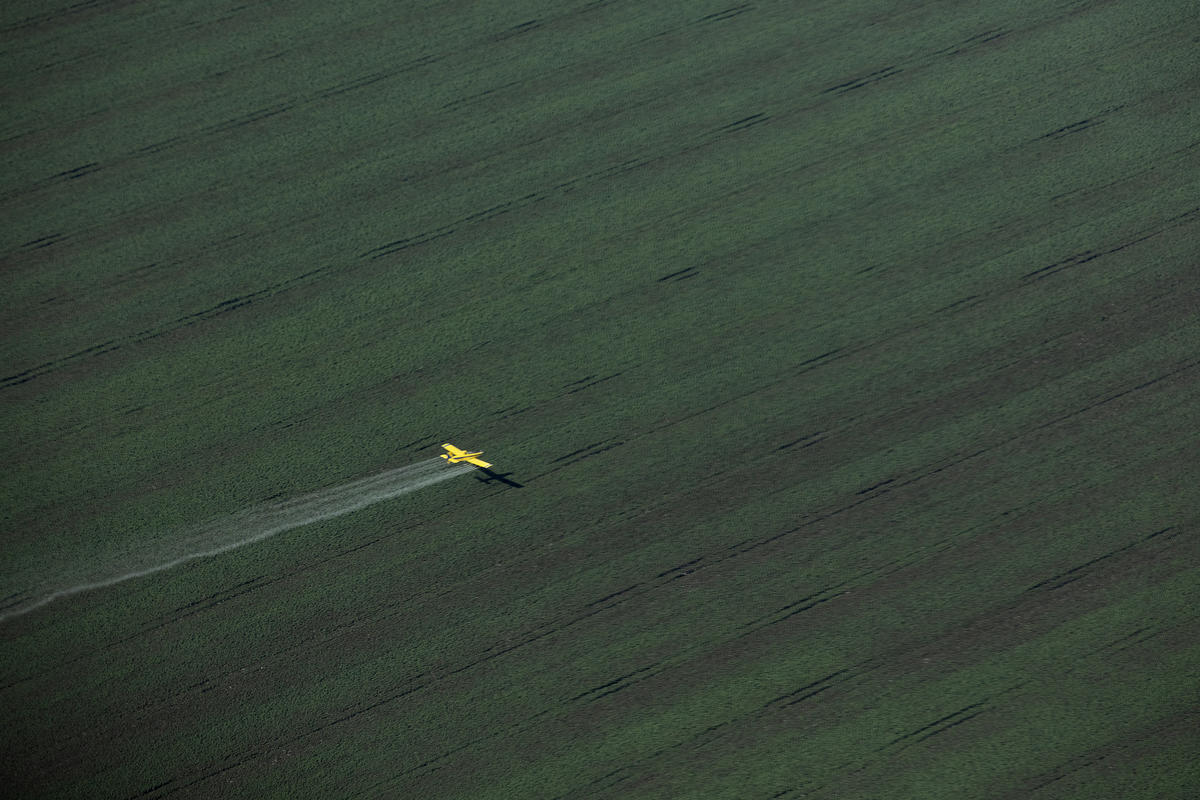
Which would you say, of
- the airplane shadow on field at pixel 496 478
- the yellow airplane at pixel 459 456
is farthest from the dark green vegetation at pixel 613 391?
the yellow airplane at pixel 459 456

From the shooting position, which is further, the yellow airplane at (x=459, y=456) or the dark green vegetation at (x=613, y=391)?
the yellow airplane at (x=459, y=456)

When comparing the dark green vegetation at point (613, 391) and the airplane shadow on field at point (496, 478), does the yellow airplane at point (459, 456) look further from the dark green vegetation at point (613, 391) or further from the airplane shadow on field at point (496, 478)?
the dark green vegetation at point (613, 391)

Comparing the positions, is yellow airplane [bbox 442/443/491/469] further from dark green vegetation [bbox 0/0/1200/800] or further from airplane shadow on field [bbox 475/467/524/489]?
→ dark green vegetation [bbox 0/0/1200/800]

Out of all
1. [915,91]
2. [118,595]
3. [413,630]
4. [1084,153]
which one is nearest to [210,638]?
[118,595]

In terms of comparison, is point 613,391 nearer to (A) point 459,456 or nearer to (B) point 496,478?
(B) point 496,478

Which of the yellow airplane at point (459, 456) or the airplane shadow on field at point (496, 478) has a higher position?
the yellow airplane at point (459, 456)

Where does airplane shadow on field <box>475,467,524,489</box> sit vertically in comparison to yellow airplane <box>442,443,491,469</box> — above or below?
below

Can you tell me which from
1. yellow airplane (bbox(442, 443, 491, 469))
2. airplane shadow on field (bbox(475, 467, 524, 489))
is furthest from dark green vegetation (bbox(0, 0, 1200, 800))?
yellow airplane (bbox(442, 443, 491, 469))

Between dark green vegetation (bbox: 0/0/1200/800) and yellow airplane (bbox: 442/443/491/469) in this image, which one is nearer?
dark green vegetation (bbox: 0/0/1200/800)
